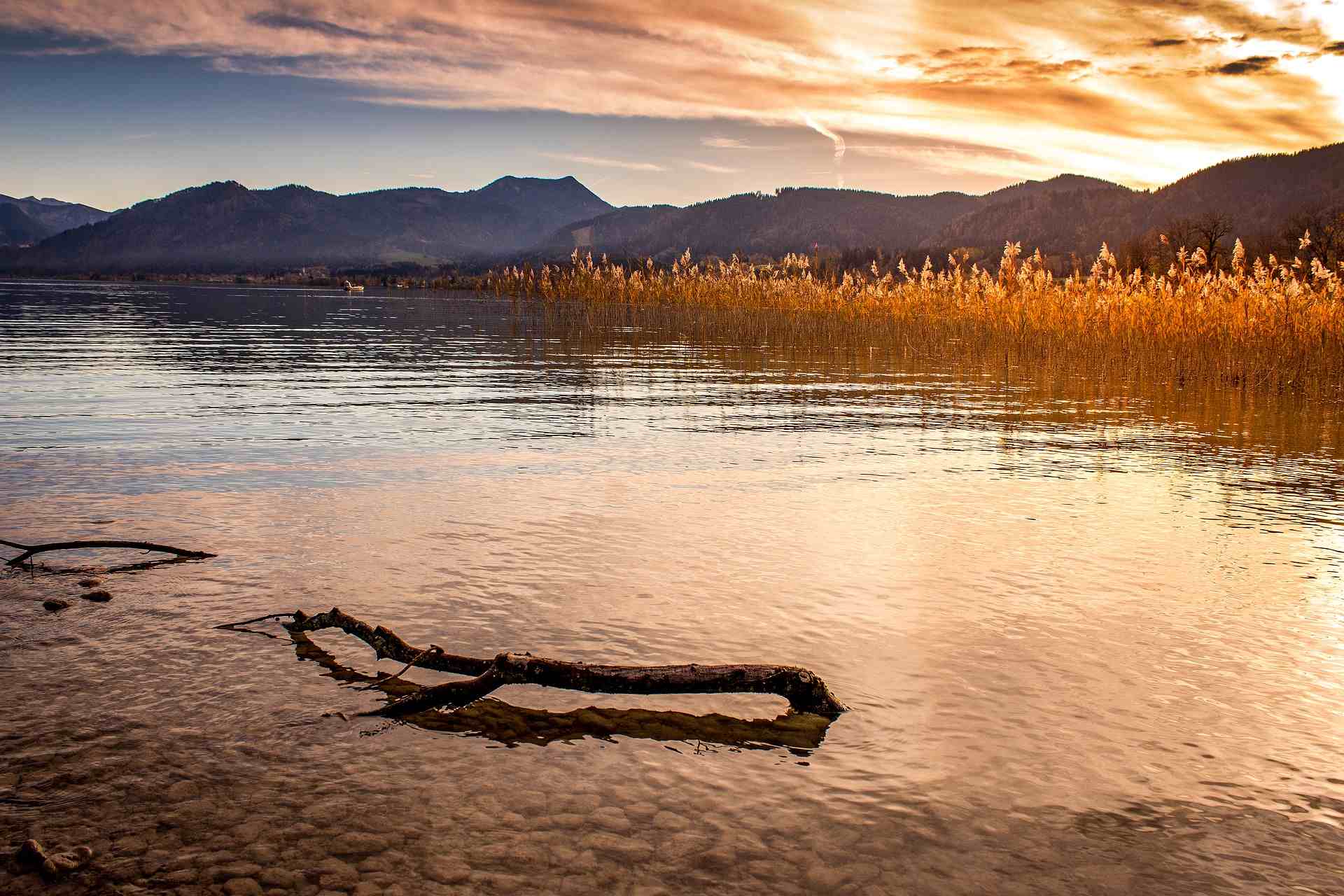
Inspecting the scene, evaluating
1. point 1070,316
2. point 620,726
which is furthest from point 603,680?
point 1070,316

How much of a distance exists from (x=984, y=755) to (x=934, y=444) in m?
8.15

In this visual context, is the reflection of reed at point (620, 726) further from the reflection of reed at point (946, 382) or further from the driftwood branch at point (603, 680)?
the reflection of reed at point (946, 382)

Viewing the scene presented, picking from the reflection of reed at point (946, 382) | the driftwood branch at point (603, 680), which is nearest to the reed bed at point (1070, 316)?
the reflection of reed at point (946, 382)

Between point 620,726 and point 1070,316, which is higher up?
point 1070,316

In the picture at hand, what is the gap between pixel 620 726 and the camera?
13.1 ft

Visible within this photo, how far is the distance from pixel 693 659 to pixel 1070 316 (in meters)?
20.8

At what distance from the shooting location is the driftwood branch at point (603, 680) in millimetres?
3805

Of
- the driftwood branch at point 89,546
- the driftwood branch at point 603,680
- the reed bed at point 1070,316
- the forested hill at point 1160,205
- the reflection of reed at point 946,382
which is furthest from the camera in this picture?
the forested hill at point 1160,205

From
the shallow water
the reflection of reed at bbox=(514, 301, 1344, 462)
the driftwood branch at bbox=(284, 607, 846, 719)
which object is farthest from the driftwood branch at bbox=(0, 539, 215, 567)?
the reflection of reed at bbox=(514, 301, 1344, 462)

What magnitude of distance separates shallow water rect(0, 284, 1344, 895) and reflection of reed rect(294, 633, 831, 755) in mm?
17

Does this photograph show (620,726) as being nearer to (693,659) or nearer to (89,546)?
(693,659)

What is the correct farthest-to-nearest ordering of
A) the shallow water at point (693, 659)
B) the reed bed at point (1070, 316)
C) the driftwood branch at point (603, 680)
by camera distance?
the reed bed at point (1070, 316)
the driftwood branch at point (603, 680)
the shallow water at point (693, 659)

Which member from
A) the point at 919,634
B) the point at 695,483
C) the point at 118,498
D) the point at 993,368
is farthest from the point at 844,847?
the point at 993,368

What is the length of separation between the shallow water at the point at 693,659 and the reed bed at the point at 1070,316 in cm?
740
